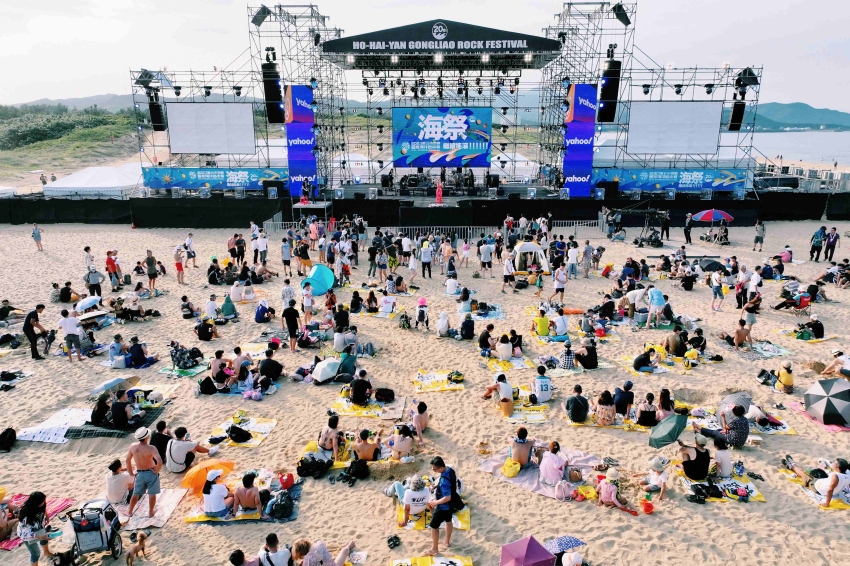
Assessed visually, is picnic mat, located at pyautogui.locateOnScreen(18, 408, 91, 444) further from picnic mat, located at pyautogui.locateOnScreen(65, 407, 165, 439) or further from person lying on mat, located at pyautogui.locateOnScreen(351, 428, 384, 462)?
person lying on mat, located at pyautogui.locateOnScreen(351, 428, 384, 462)

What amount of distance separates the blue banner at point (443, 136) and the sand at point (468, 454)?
661 inches

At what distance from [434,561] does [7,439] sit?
7353 millimetres

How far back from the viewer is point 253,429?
9.52 metres

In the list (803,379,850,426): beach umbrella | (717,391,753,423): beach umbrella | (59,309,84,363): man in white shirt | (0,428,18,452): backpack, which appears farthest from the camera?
(59,309,84,363): man in white shirt

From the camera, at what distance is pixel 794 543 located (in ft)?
22.7

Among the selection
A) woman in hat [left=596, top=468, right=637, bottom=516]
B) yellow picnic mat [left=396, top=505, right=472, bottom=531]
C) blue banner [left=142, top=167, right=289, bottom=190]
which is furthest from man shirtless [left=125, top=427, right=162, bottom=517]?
blue banner [left=142, top=167, right=289, bottom=190]

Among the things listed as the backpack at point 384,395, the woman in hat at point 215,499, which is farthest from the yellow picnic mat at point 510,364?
the woman in hat at point 215,499

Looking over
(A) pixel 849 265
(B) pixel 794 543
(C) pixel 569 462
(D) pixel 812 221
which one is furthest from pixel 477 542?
(D) pixel 812 221

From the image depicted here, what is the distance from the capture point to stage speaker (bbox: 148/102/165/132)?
2862 cm

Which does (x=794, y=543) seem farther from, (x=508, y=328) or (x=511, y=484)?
(x=508, y=328)

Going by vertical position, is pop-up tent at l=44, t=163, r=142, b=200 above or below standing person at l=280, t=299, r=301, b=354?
above

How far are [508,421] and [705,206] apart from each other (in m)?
21.4

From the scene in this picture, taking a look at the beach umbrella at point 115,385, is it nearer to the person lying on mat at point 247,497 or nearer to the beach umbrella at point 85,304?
the beach umbrella at point 85,304

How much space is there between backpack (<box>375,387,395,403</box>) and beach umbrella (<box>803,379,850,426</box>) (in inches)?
296
